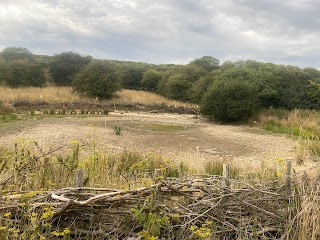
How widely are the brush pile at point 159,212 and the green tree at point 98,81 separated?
23.5m

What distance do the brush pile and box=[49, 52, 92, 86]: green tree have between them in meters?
32.1

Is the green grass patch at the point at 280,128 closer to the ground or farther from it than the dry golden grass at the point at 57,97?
closer to the ground

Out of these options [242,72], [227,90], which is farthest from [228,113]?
[242,72]

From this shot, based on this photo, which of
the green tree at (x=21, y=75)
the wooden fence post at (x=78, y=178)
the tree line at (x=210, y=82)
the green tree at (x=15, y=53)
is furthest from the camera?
the green tree at (x=15, y=53)

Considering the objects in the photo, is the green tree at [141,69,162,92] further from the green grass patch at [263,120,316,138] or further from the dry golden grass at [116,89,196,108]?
the green grass patch at [263,120,316,138]

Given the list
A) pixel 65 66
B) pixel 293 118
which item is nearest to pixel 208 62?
pixel 65 66

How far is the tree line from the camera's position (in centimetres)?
1931

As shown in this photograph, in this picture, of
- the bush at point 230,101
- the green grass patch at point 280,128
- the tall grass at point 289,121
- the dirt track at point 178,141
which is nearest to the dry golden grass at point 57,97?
the bush at point 230,101

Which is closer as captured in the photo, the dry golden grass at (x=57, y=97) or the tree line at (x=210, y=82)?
the tree line at (x=210, y=82)

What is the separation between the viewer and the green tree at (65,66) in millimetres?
34844

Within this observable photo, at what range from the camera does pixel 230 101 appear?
61.5 ft

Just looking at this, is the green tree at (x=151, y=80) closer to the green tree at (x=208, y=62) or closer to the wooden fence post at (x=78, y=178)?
the green tree at (x=208, y=62)

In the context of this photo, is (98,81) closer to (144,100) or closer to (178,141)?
(144,100)

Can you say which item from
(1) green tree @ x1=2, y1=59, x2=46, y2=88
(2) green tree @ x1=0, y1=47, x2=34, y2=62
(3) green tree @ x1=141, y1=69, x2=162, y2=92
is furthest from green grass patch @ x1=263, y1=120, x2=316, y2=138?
(2) green tree @ x1=0, y1=47, x2=34, y2=62
